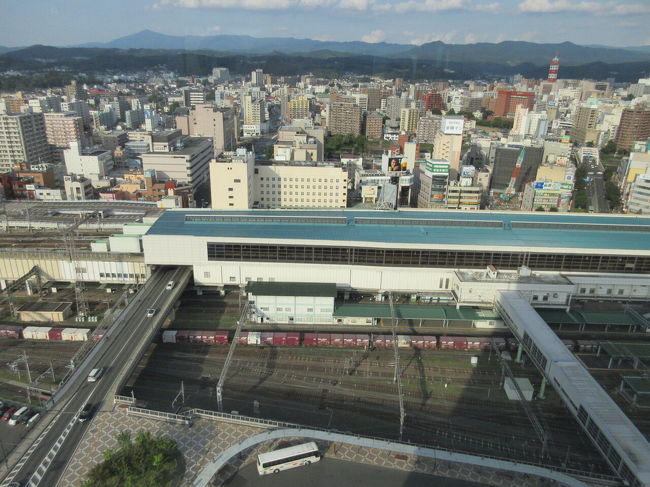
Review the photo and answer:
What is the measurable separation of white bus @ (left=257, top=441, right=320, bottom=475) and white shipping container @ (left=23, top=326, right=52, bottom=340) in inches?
660

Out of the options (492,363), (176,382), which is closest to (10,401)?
(176,382)

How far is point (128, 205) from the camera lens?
1763 inches

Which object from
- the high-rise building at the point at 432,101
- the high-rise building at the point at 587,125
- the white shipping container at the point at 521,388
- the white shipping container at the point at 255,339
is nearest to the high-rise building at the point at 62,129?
the white shipping container at the point at 255,339

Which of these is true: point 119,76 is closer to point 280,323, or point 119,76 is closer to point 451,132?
point 451,132

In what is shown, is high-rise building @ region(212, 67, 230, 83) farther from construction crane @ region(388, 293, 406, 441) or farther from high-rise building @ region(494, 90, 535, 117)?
construction crane @ region(388, 293, 406, 441)

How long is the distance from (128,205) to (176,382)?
2882 cm

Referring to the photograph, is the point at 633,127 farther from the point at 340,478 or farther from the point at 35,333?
the point at 35,333

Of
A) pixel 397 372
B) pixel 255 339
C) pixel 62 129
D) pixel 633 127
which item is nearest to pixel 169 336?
pixel 255 339

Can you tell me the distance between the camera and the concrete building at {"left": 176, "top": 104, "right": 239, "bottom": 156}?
278 ft

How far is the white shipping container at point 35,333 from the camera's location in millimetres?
24297

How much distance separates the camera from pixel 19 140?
203 ft

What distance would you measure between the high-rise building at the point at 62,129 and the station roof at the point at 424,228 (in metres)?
55.1

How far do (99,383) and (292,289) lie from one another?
11332 mm

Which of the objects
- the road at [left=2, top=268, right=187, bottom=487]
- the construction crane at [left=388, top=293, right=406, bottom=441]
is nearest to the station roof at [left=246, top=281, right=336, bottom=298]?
the construction crane at [left=388, top=293, right=406, bottom=441]
